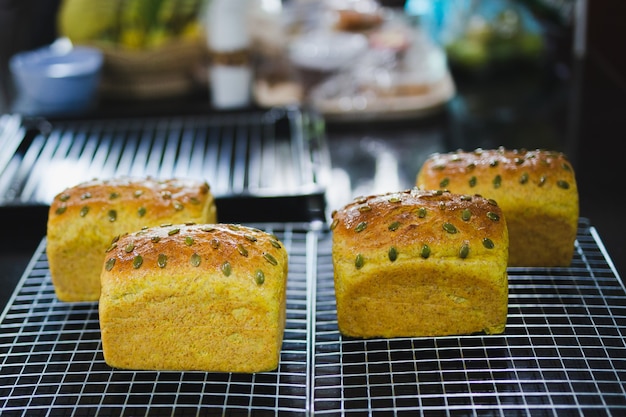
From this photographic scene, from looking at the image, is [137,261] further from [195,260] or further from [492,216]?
[492,216]

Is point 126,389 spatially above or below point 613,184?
above

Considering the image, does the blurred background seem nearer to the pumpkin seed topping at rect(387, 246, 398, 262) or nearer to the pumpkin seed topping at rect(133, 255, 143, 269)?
the pumpkin seed topping at rect(387, 246, 398, 262)

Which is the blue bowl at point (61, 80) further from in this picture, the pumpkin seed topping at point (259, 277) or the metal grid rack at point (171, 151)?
the pumpkin seed topping at point (259, 277)

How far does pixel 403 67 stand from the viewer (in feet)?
14.2

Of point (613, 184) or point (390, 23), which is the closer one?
point (613, 184)

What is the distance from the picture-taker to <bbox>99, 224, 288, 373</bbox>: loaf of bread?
Result: 2156 millimetres

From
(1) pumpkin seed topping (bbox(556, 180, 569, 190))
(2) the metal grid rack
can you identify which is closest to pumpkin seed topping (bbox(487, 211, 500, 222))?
(1) pumpkin seed topping (bbox(556, 180, 569, 190))

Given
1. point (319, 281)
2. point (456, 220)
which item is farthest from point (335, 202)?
point (456, 220)

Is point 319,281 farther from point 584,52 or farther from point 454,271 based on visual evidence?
point 584,52

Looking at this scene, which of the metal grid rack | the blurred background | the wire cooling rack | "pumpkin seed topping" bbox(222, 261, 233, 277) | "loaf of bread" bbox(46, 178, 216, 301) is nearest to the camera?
the wire cooling rack

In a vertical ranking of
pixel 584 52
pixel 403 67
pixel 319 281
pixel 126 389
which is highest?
pixel 126 389

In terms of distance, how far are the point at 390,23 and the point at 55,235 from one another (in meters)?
3.19

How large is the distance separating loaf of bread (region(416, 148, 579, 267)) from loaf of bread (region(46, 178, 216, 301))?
0.86 m

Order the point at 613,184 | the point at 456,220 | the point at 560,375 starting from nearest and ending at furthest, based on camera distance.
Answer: the point at 560,375
the point at 456,220
the point at 613,184
